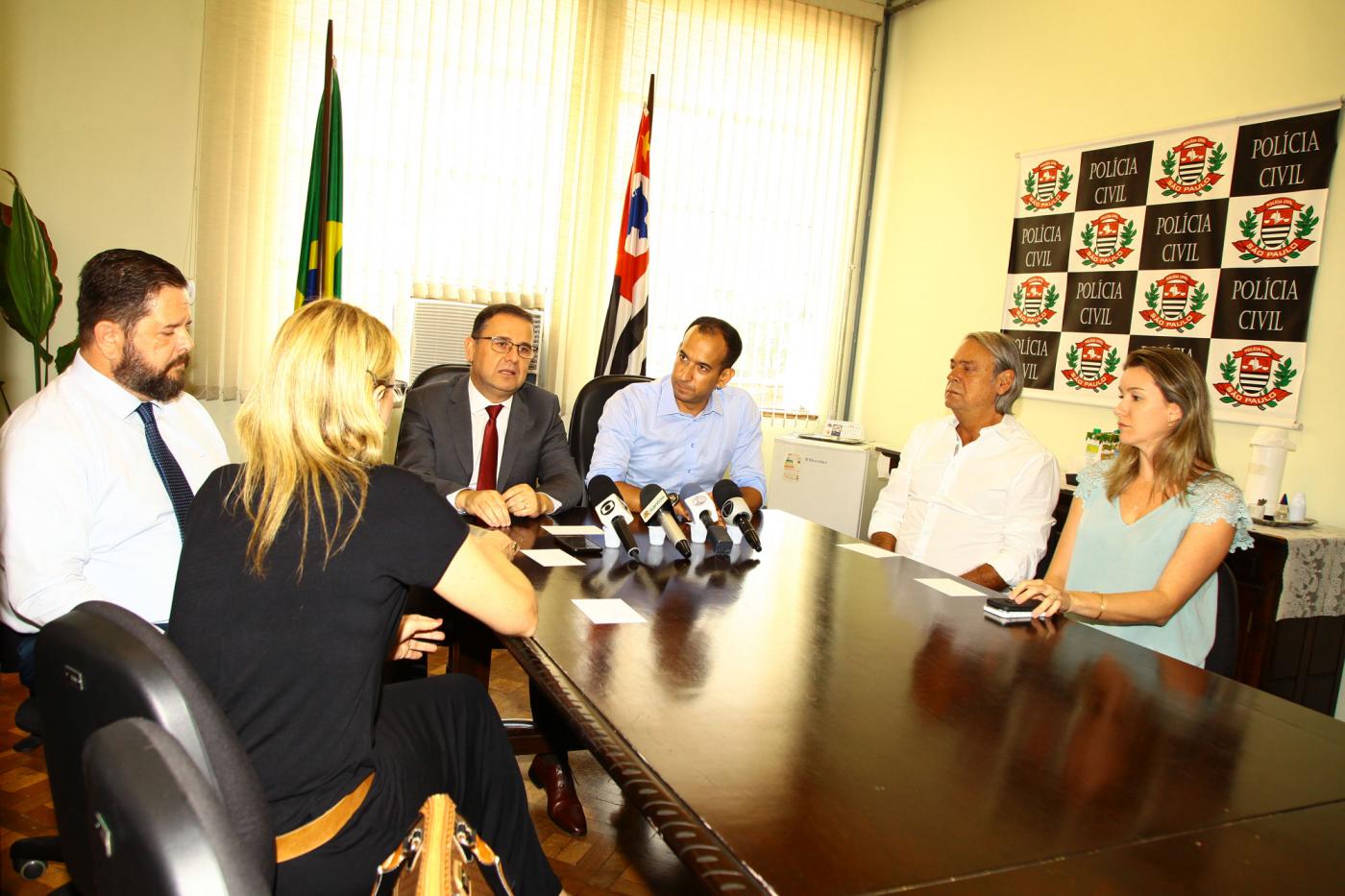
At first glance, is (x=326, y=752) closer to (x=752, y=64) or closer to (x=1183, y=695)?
(x=1183, y=695)

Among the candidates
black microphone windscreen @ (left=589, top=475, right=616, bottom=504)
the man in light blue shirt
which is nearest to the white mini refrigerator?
the man in light blue shirt

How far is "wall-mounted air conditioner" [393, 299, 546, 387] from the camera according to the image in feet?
15.4

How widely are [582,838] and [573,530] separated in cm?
79

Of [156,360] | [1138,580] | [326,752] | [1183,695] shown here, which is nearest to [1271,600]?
[1138,580]

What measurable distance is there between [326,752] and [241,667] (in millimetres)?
167

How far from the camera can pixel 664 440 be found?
3.16 m

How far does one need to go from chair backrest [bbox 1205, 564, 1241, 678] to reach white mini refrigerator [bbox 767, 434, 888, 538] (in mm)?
2998

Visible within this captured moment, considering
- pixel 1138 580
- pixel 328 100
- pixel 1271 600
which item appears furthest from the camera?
pixel 328 100

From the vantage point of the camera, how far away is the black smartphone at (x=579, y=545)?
86.8 inches

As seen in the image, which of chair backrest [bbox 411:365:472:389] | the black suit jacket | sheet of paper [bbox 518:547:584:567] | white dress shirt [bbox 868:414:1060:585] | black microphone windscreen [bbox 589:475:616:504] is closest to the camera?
sheet of paper [bbox 518:547:584:567]

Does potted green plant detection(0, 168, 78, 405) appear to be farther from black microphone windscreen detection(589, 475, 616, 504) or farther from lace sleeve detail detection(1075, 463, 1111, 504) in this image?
lace sleeve detail detection(1075, 463, 1111, 504)

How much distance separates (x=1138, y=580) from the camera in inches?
87.4

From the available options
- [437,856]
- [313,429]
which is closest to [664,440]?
[313,429]

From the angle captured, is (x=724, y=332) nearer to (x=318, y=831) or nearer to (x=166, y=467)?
(x=166, y=467)
